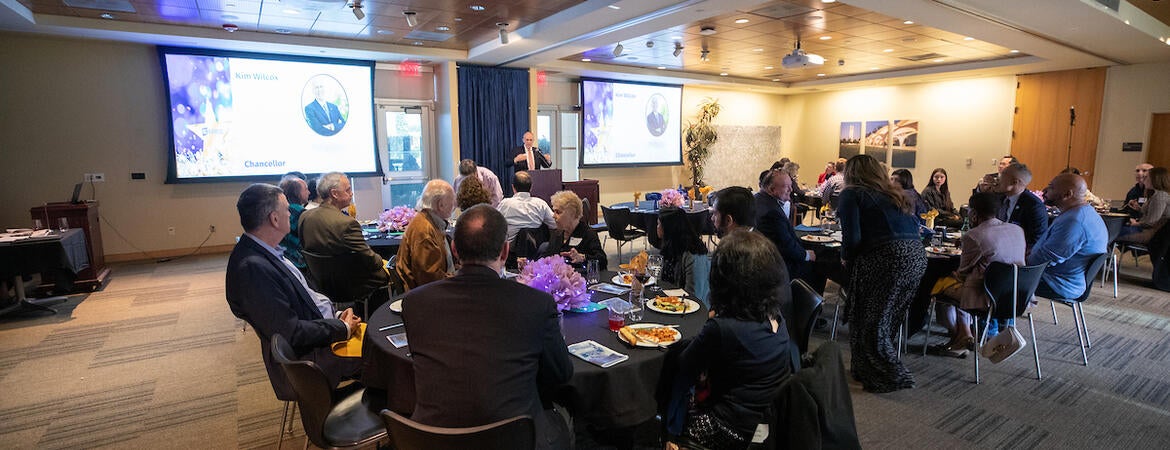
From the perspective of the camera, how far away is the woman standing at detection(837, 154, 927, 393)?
11.4 ft

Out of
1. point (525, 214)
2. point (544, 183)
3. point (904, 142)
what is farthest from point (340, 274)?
point (904, 142)

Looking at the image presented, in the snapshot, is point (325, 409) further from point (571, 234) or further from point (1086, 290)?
point (1086, 290)

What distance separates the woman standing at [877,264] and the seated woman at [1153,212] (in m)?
4.78

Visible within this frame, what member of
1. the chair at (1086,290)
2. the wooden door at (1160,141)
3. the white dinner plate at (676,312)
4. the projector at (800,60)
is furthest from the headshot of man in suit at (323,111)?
the wooden door at (1160,141)

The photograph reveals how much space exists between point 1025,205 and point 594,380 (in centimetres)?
471

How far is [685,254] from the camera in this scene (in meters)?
3.80

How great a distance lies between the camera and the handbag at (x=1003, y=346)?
11.8 ft

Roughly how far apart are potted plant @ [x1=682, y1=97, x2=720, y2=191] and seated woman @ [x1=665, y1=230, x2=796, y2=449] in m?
10.5

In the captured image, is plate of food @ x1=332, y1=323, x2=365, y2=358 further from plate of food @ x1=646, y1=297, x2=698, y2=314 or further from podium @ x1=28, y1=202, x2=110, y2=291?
podium @ x1=28, y1=202, x2=110, y2=291

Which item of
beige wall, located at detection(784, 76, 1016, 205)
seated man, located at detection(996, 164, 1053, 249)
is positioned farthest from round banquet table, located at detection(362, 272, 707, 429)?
beige wall, located at detection(784, 76, 1016, 205)

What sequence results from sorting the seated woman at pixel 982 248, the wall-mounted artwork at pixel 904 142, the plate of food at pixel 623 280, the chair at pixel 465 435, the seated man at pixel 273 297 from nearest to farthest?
1. the chair at pixel 465 435
2. the seated man at pixel 273 297
3. the plate of food at pixel 623 280
4. the seated woman at pixel 982 248
5. the wall-mounted artwork at pixel 904 142

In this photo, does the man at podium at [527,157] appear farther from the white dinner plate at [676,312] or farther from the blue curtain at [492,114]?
the white dinner plate at [676,312]

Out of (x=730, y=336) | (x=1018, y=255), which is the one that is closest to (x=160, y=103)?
(x=730, y=336)

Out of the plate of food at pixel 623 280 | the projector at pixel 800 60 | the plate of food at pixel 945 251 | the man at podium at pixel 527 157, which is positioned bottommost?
the plate of food at pixel 945 251
